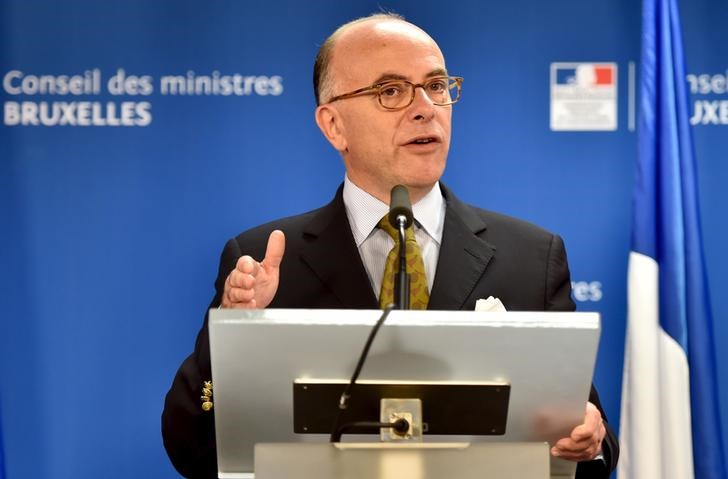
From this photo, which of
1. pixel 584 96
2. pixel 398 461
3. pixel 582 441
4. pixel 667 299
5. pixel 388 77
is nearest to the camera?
pixel 398 461

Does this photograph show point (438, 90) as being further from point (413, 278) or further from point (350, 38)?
point (413, 278)

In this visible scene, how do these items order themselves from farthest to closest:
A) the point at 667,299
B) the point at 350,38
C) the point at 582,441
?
the point at 667,299
the point at 350,38
the point at 582,441

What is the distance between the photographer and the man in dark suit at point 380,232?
8.05 feet

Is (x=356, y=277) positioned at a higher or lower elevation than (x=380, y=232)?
lower

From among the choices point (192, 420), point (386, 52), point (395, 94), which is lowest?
point (192, 420)

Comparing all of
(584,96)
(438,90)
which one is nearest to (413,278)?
(438,90)

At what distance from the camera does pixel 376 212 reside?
265 centimetres

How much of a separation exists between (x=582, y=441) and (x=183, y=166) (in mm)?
2488

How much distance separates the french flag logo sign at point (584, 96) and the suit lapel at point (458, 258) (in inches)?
55.5

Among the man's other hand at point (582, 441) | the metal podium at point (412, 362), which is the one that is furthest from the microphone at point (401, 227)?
the man's other hand at point (582, 441)

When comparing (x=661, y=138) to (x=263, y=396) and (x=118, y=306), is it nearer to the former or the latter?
(x=118, y=306)

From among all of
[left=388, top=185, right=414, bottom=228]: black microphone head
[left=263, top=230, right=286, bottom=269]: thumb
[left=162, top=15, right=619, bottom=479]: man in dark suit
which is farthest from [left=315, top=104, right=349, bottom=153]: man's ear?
[left=388, top=185, right=414, bottom=228]: black microphone head

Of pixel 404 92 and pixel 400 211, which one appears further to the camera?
pixel 404 92

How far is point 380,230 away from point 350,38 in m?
0.51
